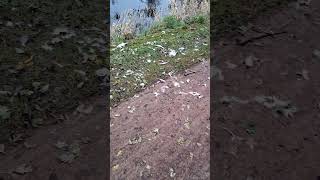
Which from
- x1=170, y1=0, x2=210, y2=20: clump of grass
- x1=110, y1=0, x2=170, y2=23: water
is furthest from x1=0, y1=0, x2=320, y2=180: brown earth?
x1=110, y1=0, x2=170, y2=23: water

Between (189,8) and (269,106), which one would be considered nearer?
(269,106)

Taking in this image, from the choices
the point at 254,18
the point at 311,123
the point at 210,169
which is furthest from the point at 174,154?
the point at 254,18

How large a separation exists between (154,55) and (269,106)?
1.65 metres

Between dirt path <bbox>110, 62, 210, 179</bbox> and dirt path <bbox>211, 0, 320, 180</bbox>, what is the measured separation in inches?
5.4

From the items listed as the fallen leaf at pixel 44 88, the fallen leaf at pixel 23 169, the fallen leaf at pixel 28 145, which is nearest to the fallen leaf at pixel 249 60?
the fallen leaf at pixel 44 88

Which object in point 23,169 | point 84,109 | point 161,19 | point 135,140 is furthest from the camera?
point 161,19

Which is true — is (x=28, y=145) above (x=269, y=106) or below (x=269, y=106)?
below

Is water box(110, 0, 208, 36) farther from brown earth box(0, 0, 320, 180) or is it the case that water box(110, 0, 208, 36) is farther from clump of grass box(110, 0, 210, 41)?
brown earth box(0, 0, 320, 180)

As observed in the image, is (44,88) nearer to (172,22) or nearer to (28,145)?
(28,145)

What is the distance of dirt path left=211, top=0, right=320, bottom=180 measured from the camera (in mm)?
4066

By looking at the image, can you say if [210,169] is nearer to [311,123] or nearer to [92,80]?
[311,123]

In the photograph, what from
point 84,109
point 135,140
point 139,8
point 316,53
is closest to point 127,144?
point 135,140

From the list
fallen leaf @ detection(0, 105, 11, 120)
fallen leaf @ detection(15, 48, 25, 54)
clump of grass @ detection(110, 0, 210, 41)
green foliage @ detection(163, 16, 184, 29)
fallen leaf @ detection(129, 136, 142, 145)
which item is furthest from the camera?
clump of grass @ detection(110, 0, 210, 41)

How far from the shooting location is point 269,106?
4676 mm
